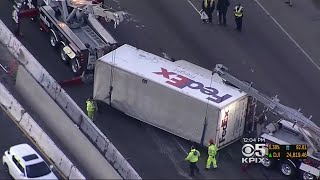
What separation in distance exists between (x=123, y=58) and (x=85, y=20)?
5.05 m

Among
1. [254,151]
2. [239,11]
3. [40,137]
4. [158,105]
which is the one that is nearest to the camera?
[254,151]

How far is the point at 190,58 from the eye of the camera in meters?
46.4

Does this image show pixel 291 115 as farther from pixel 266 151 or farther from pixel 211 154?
pixel 211 154

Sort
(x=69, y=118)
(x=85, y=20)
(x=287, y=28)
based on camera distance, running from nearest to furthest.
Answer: (x=69, y=118) < (x=85, y=20) < (x=287, y=28)

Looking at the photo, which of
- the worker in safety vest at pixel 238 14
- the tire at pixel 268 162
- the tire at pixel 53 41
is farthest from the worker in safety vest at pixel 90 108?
the worker in safety vest at pixel 238 14

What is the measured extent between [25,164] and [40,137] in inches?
133

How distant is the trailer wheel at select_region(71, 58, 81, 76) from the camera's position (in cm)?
4416

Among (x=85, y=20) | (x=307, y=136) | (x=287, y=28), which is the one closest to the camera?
(x=307, y=136)

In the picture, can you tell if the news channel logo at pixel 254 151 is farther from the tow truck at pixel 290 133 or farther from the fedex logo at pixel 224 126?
the fedex logo at pixel 224 126

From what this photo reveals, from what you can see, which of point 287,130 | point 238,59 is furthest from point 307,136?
point 238,59

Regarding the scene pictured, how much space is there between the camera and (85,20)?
4588 cm

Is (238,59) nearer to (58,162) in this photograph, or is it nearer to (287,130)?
(287,130)

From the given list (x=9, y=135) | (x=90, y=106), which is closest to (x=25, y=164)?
(x=9, y=135)

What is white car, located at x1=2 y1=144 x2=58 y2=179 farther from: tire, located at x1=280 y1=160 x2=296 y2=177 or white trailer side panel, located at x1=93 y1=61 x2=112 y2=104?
tire, located at x1=280 y1=160 x2=296 y2=177
